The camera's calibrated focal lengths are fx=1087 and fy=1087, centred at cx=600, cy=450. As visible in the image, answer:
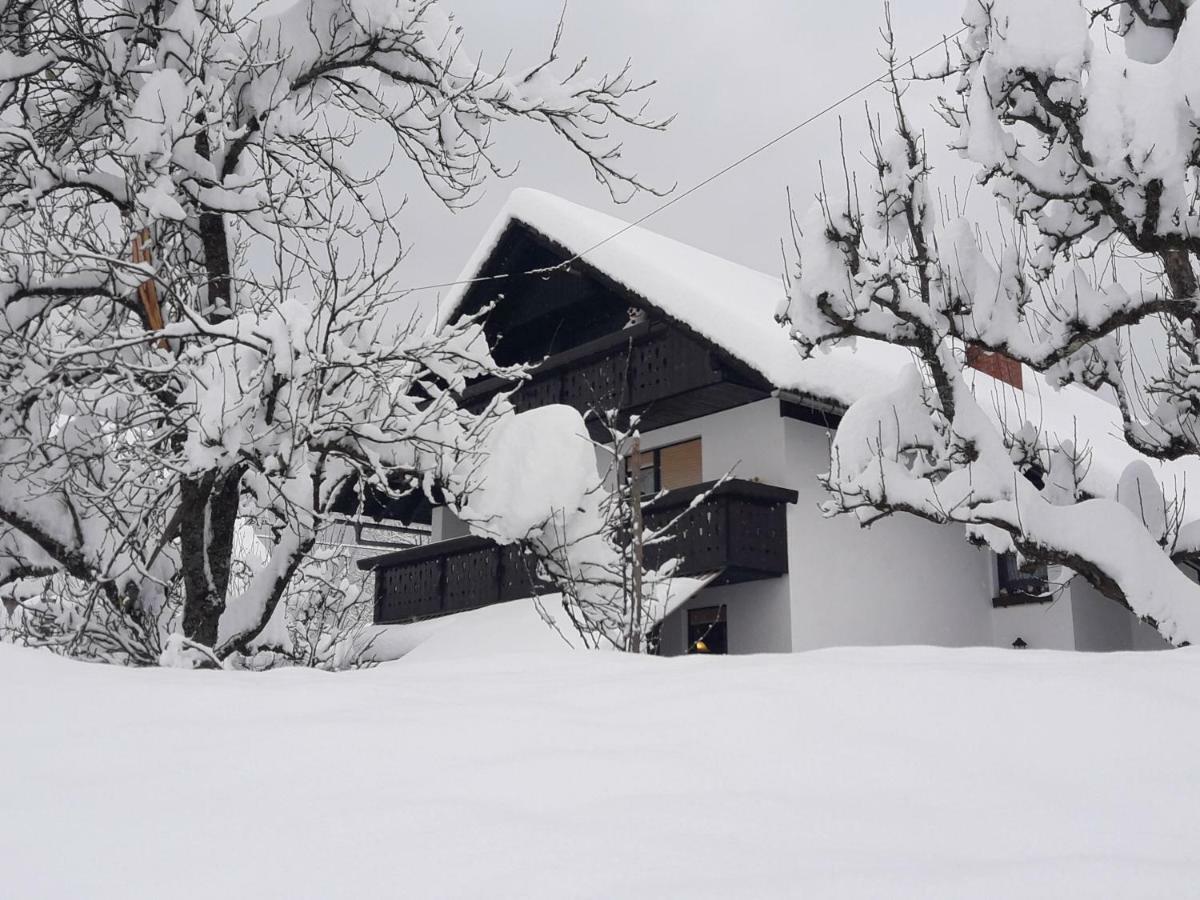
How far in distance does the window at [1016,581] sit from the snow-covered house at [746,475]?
0.03 metres

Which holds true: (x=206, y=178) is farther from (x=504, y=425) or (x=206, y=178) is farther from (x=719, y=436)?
(x=719, y=436)

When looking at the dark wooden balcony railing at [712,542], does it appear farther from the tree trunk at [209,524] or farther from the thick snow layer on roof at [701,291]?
the tree trunk at [209,524]

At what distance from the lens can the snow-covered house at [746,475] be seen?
480 inches

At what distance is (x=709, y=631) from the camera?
13.0 m

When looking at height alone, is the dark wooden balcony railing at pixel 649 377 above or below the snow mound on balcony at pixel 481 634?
above

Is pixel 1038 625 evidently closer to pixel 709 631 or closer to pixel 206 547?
pixel 709 631

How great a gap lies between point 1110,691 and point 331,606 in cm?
1078

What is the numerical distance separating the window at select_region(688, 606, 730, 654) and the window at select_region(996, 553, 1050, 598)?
12.0 ft

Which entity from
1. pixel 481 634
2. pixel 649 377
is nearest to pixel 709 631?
pixel 481 634

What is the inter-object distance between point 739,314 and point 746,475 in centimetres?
196

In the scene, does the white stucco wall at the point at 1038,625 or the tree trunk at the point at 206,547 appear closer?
the tree trunk at the point at 206,547

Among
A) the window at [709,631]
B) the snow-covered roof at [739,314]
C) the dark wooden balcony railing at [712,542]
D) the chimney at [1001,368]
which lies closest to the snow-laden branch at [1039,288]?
the snow-covered roof at [739,314]

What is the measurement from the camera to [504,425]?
848 centimetres

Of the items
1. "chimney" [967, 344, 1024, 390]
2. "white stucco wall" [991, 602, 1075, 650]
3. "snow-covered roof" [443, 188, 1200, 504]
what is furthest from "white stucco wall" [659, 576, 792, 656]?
"chimney" [967, 344, 1024, 390]
